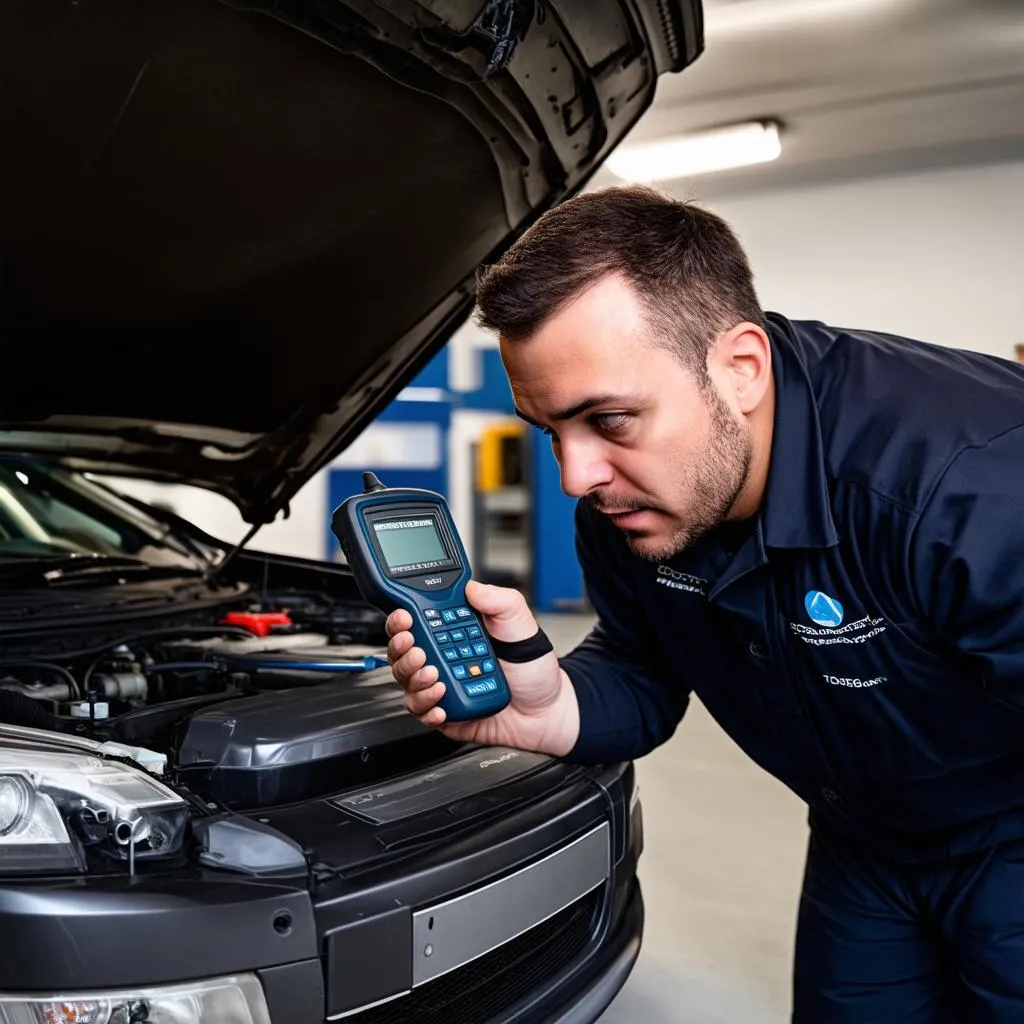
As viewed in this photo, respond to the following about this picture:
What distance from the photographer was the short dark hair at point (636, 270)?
114cm

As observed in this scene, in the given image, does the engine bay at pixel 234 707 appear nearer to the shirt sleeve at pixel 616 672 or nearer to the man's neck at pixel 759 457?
the shirt sleeve at pixel 616 672

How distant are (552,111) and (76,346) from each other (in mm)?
999

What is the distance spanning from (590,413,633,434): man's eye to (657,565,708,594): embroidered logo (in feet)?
0.99

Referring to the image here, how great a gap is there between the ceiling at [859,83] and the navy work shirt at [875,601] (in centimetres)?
375

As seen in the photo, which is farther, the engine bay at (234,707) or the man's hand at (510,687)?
the engine bay at (234,707)

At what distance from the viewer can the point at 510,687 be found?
139 centimetres

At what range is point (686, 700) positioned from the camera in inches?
64.6

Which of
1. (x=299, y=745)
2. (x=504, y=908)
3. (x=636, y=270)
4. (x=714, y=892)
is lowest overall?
(x=714, y=892)

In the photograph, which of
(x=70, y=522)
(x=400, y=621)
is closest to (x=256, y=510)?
(x=70, y=522)

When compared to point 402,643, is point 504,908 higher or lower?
lower

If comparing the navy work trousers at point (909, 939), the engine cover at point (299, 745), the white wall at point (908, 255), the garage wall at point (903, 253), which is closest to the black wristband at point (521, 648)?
the engine cover at point (299, 745)

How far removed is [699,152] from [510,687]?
19.1 feet

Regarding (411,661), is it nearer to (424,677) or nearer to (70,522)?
(424,677)

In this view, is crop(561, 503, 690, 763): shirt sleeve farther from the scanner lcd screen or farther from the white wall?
the white wall
